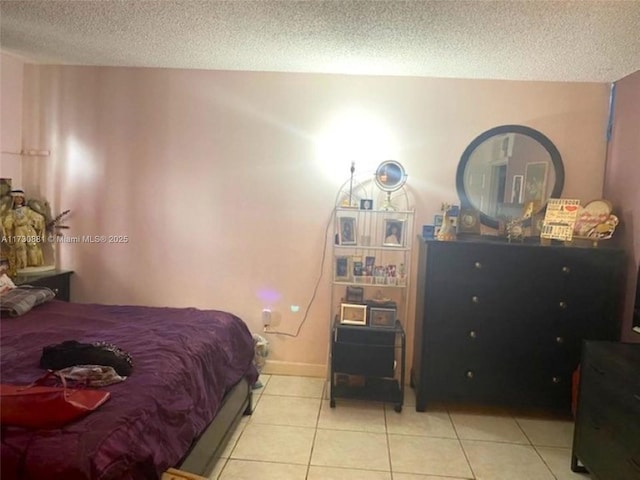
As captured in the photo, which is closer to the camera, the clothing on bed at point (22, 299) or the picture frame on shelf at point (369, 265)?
the clothing on bed at point (22, 299)

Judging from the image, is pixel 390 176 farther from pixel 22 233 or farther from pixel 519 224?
pixel 22 233

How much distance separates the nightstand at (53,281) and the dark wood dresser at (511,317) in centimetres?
276

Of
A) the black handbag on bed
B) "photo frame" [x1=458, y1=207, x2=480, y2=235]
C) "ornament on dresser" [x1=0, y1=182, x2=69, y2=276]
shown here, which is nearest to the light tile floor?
the black handbag on bed

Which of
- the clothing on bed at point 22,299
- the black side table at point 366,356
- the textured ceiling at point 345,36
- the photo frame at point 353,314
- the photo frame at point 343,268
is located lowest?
the black side table at point 366,356

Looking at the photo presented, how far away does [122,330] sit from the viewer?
2.62 metres

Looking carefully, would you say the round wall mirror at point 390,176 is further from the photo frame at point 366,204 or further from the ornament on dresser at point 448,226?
the ornament on dresser at point 448,226

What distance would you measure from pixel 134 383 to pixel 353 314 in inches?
68.1

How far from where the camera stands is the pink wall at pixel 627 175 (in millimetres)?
2998

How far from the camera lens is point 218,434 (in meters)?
2.43

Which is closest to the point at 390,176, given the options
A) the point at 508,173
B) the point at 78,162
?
the point at 508,173

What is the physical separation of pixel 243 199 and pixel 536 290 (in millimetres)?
2197

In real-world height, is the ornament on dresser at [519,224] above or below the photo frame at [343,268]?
above

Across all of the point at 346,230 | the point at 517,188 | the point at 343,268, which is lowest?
the point at 343,268

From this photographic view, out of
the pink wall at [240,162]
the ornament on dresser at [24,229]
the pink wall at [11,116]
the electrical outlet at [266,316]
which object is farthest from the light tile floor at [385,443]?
the pink wall at [11,116]
